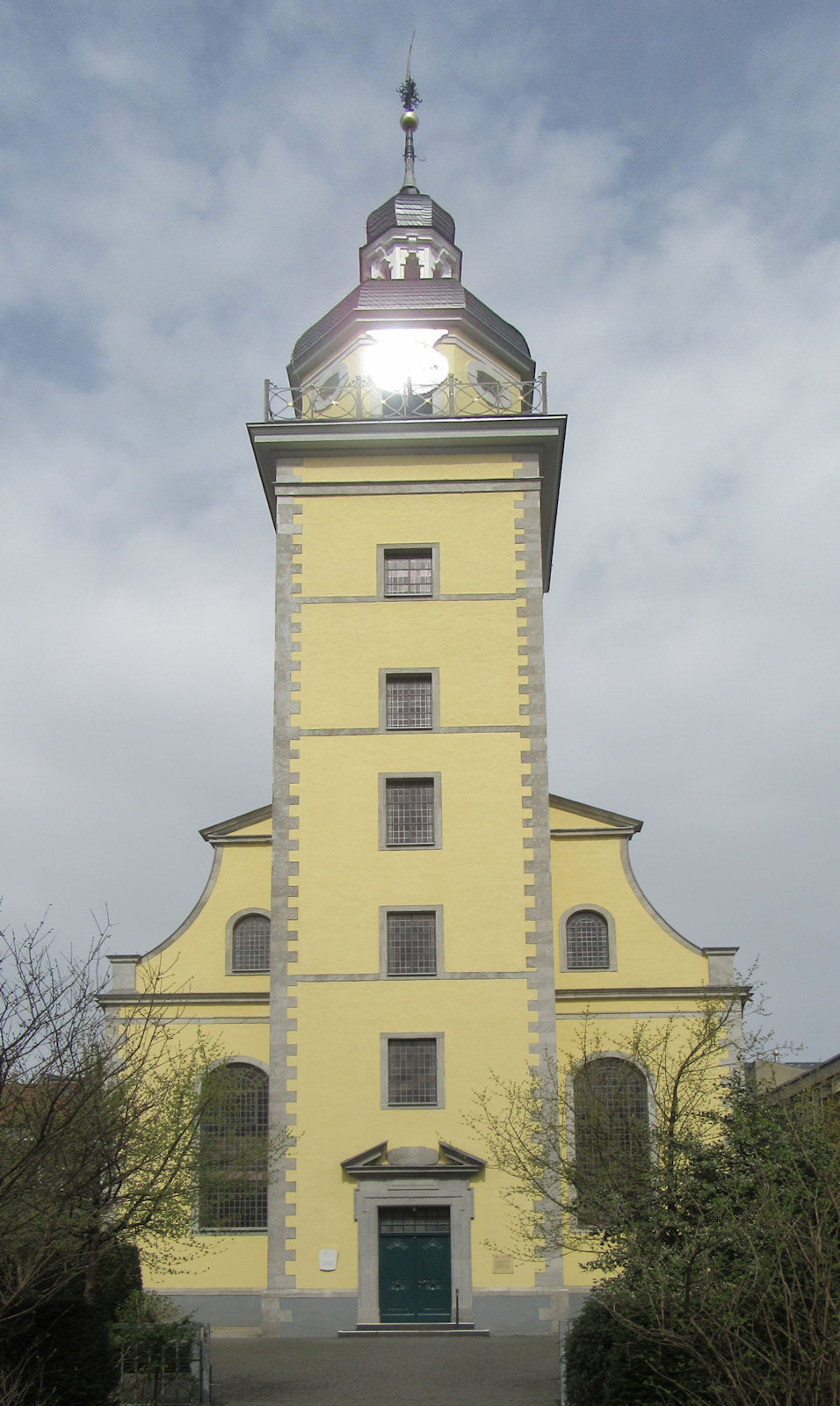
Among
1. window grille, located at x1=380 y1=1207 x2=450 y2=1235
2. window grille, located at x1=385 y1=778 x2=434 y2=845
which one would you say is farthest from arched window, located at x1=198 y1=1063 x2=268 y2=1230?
window grille, located at x1=385 y1=778 x2=434 y2=845

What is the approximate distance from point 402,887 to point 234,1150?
4.98 m

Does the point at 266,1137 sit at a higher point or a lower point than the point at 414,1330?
higher

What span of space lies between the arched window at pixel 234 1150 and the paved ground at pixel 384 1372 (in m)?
2.11

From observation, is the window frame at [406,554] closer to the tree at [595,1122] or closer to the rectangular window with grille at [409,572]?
the rectangular window with grille at [409,572]

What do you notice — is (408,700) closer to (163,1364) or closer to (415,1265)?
(415,1265)

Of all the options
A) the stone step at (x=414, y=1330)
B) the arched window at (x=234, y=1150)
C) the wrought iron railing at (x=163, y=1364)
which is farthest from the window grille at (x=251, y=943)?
the wrought iron railing at (x=163, y=1364)

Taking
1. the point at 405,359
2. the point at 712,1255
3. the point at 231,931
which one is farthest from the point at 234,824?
the point at 712,1255

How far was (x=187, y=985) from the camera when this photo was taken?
26.5 m

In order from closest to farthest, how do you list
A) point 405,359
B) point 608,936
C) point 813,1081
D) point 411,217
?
point 813,1081 → point 608,936 → point 405,359 → point 411,217

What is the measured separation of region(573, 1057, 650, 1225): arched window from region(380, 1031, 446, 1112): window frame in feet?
7.97

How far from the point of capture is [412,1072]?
77.6ft

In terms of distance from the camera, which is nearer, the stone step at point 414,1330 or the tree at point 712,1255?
the tree at point 712,1255

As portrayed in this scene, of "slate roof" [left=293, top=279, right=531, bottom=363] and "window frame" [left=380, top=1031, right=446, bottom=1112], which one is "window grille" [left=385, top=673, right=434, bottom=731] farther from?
"slate roof" [left=293, top=279, right=531, bottom=363]

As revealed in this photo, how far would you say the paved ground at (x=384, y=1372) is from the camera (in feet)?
54.9
